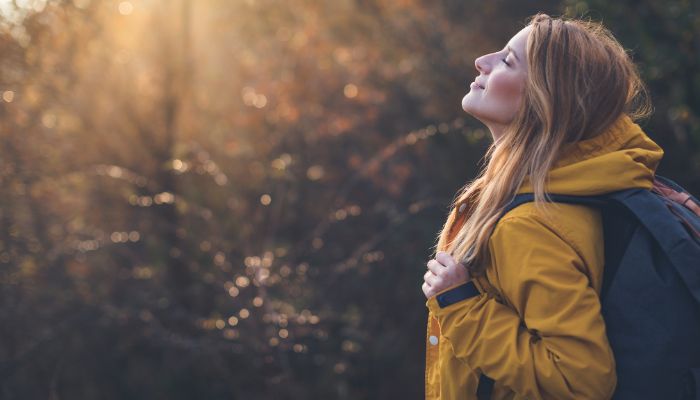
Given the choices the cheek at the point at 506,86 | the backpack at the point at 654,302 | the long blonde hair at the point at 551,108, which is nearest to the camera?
the backpack at the point at 654,302

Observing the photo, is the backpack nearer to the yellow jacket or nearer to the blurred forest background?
the yellow jacket

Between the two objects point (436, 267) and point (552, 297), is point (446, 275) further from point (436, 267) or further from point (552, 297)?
point (552, 297)

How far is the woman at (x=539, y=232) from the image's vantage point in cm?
160

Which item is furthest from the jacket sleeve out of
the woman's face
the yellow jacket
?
the woman's face

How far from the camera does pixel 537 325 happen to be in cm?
162

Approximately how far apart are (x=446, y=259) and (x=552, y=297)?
302mm

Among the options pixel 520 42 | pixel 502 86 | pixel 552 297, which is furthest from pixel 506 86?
pixel 552 297

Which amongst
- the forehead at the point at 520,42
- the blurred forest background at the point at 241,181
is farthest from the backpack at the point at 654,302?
the blurred forest background at the point at 241,181

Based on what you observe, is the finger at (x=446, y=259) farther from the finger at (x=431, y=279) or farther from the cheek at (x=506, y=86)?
the cheek at (x=506, y=86)

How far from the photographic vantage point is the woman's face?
190cm

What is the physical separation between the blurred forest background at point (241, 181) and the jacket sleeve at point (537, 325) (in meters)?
1.79

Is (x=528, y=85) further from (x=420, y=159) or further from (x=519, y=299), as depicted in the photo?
(x=420, y=159)

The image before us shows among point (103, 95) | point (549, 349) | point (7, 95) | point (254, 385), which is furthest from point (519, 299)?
point (103, 95)

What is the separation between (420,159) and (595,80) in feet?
13.5
